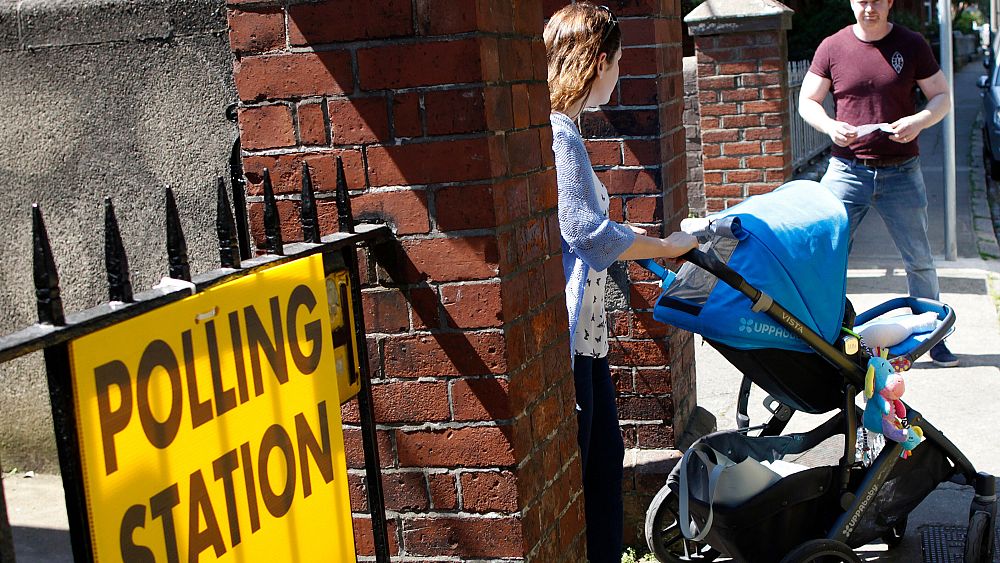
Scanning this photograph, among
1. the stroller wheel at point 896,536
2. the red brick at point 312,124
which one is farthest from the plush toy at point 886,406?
the red brick at point 312,124

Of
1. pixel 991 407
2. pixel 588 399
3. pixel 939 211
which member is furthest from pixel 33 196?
pixel 939 211

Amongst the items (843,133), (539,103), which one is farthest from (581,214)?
(843,133)

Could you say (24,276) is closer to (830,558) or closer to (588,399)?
(588,399)

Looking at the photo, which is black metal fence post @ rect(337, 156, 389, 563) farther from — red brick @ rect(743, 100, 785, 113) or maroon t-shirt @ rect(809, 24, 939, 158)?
red brick @ rect(743, 100, 785, 113)

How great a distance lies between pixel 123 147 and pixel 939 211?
27.3 feet

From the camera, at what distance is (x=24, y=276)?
457 cm

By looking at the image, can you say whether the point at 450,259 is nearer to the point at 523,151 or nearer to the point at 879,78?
the point at 523,151

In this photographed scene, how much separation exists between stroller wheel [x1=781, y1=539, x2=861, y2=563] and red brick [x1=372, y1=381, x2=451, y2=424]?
4.19 ft

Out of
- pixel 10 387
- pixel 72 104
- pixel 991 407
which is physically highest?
pixel 72 104

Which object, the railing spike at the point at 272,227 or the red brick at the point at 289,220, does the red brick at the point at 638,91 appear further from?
the railing spike at the point at 272,227

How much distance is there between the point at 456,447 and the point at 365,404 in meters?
0.22

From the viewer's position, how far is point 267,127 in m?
2.40

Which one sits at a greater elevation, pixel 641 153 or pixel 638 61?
pixel 638 61

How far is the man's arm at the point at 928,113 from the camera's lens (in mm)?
5398
